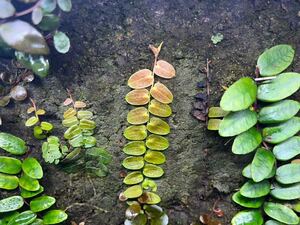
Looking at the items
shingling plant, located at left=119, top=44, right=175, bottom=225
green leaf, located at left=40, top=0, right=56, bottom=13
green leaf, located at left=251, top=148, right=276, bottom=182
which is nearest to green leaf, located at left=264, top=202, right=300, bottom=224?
green leaf, located at left=251, top=148, right=276, bottom=182

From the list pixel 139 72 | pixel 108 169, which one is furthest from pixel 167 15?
pixel 108 169

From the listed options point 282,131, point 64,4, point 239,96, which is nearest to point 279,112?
point 282,131

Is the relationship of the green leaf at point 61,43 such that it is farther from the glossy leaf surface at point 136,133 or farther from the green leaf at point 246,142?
the green leaf at point 246,142

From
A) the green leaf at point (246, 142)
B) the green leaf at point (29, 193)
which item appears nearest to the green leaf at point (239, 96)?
the green leaf at point (246, 142)

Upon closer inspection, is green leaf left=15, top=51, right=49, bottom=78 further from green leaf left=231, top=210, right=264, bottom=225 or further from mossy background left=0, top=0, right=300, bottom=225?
green leaf left=231, top=210, right=264, bottom=225

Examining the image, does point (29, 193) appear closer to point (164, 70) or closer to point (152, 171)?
point (152, 171)

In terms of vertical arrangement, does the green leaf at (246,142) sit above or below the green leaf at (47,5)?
below
